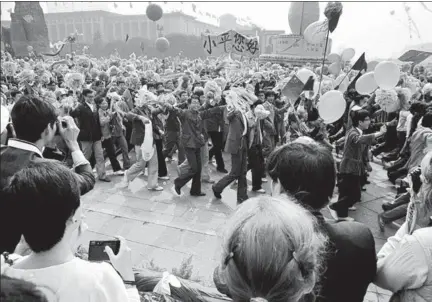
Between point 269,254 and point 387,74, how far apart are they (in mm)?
6063

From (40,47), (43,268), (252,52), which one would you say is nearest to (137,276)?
(43,268)

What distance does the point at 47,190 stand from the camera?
1297 mm

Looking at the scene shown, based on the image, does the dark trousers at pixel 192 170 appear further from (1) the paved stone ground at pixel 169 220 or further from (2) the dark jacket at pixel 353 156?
(2) the dark jacket at pixel 353 156

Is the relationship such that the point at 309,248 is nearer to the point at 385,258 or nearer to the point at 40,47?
the point at 385,258

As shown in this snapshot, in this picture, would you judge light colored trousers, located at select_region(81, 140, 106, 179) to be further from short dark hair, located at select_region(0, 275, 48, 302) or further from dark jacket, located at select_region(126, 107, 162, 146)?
short dark hair, located at select_region(0, 275, 48, 302)

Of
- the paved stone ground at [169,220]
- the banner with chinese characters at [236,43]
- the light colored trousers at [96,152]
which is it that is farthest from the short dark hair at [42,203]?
the banner with chinese characters at [236,43]

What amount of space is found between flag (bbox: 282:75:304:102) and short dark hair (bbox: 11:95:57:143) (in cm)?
440

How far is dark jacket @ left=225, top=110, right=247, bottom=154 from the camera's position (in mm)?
5350

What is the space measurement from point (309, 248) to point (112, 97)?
6.46 metres

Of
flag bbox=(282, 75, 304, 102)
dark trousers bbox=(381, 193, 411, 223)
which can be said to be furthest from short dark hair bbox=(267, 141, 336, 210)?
flag bbox=(282, 75, 304, 102)

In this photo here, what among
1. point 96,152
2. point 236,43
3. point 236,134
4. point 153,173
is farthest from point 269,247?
point 236,43

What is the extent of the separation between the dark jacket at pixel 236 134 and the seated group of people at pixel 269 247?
138 inches

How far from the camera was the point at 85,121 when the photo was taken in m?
6.19

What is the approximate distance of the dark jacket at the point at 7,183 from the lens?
1.27m
